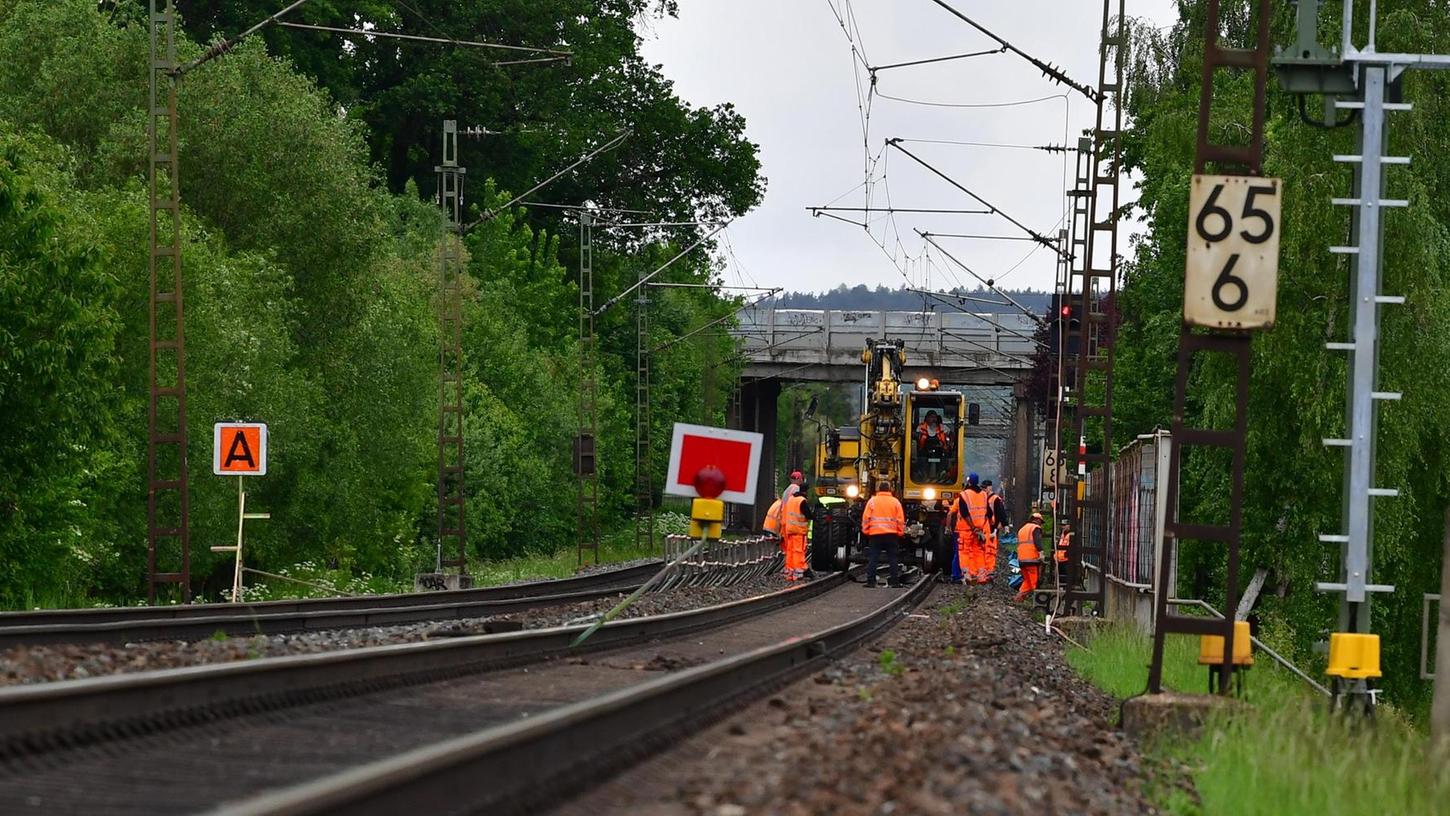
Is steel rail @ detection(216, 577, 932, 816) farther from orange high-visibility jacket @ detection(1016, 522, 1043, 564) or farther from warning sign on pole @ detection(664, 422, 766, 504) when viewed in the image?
orange high-visibility jacket @ detection(1016, 522, 1043, 564)

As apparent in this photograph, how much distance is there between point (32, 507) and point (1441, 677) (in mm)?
21138

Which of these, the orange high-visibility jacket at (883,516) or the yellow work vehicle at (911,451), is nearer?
the orange high-visibility jacket at (883,516)

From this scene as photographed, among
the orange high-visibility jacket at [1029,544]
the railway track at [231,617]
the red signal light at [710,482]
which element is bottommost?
the railway track at [231,617]

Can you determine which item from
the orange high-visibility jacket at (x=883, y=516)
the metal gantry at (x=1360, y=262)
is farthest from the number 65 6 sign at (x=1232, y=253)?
the orange high-visibility jacket at (x=883, y=516)

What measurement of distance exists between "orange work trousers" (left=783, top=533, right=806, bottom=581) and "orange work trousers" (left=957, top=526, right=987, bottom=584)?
3675mm

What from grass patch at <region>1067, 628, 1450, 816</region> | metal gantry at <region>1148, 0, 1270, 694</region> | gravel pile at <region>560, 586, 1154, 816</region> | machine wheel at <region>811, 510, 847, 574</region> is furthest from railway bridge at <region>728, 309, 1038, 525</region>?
grass patch at <region>1067, 628, 1450, 816</region>

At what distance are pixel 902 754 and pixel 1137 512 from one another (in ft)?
56.7

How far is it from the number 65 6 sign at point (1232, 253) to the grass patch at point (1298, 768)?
2.64 meters

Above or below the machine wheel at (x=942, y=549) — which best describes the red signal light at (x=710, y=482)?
above

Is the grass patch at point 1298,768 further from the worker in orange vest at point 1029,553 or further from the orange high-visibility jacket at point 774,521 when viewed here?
the orange high-visibility jacket at point 774,521

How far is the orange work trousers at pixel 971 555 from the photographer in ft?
128

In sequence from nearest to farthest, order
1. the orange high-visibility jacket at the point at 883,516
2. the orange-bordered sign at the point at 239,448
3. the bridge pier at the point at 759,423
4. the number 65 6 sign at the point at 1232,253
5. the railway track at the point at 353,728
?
the railway track at the point at 353,728
the number 65 6 sign at the point at 1232,253
the orange-bordered sign at the point at 239,448
the orange high-visibility jacket at the point at 883,516
the bridge pier at the point at 759,423

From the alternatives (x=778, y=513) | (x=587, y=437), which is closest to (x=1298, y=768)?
(x=778, y=513)

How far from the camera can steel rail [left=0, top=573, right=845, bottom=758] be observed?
8.61 meters
